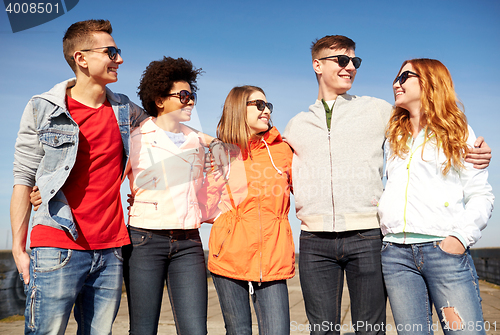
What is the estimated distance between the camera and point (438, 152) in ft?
8.34

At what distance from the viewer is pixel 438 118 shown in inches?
104

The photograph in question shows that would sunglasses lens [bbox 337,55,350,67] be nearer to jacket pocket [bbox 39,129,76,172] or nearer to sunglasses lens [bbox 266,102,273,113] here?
sunglasses lens [bbox 266,102,273,113]

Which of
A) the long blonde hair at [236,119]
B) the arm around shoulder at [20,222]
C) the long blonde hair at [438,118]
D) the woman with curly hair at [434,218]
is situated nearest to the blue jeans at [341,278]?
the woman with curly hair at [434,218]

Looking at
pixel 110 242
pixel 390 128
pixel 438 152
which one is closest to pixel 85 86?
pixel 110 242

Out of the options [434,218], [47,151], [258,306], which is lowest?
[258,306]

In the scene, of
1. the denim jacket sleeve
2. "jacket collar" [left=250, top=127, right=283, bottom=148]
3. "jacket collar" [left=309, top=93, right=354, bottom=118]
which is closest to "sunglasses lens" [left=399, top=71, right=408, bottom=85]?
"jacket collar" [left=309, top=93, right=354, bottom=118]

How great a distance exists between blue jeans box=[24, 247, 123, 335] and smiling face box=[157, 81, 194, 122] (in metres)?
1.13

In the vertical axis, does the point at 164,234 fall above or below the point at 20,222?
below

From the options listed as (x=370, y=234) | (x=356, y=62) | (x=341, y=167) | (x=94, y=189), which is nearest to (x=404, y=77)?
(x=356, y=62)

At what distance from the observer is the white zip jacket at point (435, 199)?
7.85ft

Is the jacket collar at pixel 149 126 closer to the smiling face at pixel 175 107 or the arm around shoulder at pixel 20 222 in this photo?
the smiling face at pixel 175 107

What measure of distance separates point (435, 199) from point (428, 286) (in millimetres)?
532

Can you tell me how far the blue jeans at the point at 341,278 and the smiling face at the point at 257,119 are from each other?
0.86 meters

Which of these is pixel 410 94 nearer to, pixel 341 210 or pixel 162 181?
pixel 341 210
